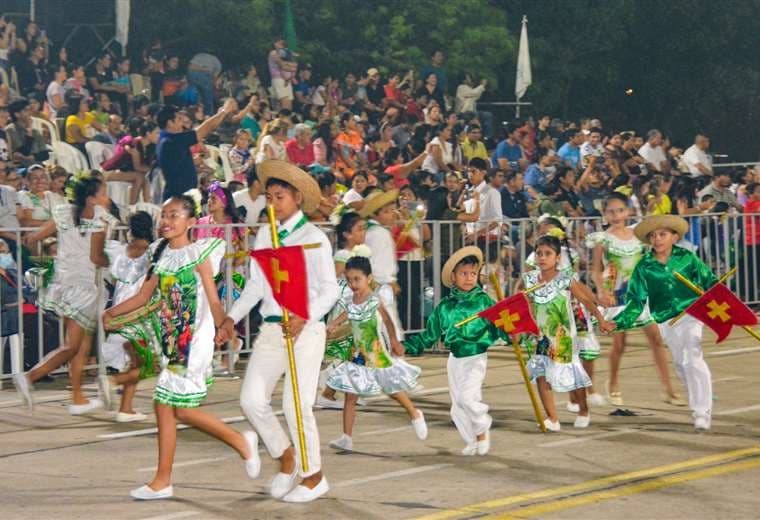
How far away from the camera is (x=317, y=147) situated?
1970 centimetres

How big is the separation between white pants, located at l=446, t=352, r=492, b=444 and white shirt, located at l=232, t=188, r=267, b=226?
574 cm

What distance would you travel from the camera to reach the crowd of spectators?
16.4 meters

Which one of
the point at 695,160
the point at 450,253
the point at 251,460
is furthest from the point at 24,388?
the point at 695,160

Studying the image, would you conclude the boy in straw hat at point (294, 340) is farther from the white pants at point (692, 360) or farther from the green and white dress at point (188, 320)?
the white pants at point (692, 360)

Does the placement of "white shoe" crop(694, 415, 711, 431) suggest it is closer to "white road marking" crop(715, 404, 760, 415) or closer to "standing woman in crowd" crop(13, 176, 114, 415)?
"white road marking" crop(715, 404, 760, 415)

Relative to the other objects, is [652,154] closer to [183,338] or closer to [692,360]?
[692,360]

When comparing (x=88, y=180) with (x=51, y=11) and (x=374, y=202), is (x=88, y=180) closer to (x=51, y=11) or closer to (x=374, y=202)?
(x=374, y=202)

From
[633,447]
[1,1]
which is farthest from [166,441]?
[1,1]

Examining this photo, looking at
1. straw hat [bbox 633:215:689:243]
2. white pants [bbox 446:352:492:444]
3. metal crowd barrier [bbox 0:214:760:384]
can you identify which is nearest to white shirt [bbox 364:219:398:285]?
metal crowd barrier [bbox 0:214:760:384]

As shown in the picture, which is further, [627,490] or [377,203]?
[377,203]

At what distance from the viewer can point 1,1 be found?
964 inches

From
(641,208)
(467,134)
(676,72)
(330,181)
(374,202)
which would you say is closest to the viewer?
(374,202)

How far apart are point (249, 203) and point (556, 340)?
5.43 m

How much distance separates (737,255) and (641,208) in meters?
1.61
